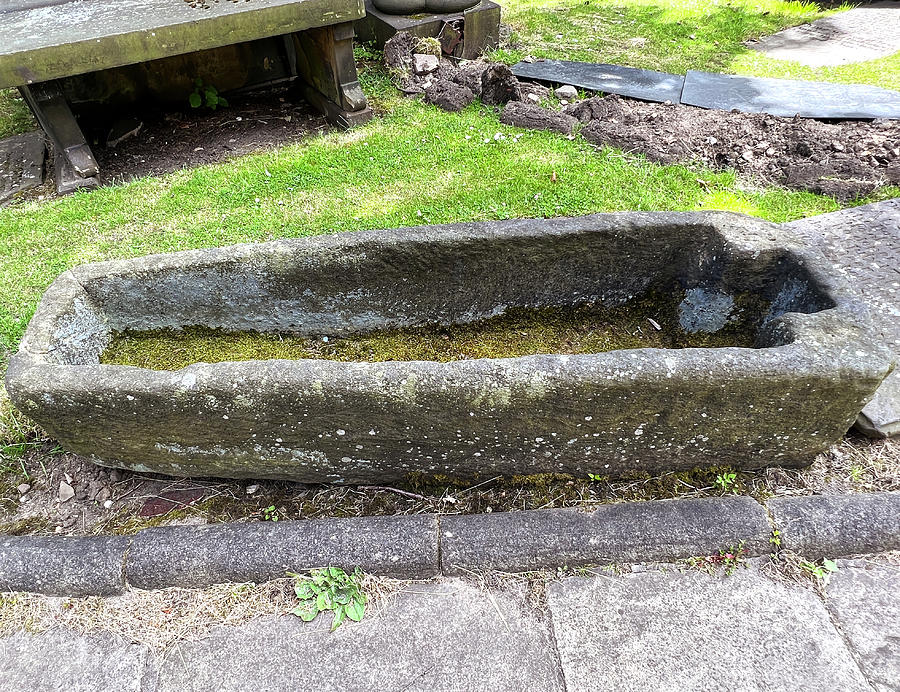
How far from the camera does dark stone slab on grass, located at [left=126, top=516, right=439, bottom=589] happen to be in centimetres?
199

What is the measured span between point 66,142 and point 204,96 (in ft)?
5.11

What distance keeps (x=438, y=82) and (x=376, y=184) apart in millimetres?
1808

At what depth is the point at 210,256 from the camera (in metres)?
A: 2.40

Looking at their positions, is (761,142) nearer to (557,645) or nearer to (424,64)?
(424,64)

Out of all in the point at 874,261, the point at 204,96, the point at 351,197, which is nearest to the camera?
the point at 874,261

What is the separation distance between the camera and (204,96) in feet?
17.9

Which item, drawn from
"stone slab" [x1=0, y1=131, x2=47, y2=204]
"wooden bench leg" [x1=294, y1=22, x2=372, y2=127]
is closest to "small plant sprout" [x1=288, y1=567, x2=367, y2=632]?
"wooden bench leg" [x1=294, y1=22, x2=372, y2=127]

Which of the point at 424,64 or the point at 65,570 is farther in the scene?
the point at 424,64

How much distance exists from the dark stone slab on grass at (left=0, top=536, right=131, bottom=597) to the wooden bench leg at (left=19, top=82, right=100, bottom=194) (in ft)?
10.7

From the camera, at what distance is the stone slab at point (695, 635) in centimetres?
176

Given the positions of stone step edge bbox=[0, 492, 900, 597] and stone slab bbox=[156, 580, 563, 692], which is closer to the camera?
stone slab bbox=[156, 580, 563, 692]

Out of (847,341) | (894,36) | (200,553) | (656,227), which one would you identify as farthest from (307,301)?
(894,36)

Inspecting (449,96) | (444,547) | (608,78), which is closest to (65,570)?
(444,547)

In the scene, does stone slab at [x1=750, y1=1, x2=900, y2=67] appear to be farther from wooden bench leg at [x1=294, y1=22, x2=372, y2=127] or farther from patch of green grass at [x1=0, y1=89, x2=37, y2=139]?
patch of green grass at [x1=0, y1=89, x2=37, y2=139]
